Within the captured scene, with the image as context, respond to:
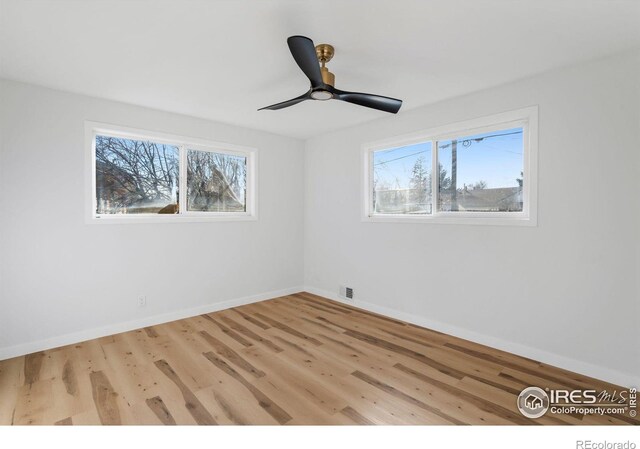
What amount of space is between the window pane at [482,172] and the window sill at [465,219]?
87 mm

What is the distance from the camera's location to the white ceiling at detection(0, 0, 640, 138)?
188 cm

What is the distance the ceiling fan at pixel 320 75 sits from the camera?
6.08ft

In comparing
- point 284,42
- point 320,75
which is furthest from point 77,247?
point 320,75

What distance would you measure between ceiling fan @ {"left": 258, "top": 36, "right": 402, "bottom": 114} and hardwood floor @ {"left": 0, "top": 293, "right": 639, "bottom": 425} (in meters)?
2.05

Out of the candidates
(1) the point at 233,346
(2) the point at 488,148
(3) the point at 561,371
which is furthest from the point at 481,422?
(2) the point at 488,148

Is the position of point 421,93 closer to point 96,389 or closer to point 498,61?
point 498,61

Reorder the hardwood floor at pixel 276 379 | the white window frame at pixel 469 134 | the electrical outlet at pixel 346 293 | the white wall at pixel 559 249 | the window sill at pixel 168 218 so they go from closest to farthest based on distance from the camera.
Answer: the hardwood floor at pixel 276 379 < the white wall at pixel 559 249 < the white window frame at pixel 469 134 < the window sill at pixel 168 218 < the electrical outlet at pixel 346 293

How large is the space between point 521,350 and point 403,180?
2060mm
